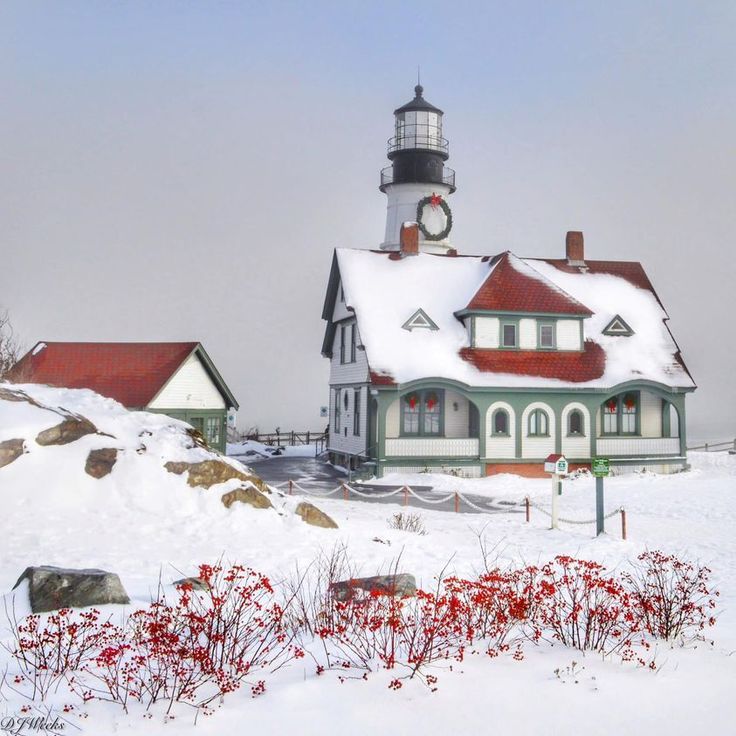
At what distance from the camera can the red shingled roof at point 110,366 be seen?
30.0 meters

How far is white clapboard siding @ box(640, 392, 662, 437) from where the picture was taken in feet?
112

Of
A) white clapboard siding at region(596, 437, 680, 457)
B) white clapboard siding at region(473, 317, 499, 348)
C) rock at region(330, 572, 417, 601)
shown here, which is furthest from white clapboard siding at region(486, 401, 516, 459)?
rock at region(330, 572, 417, 601)


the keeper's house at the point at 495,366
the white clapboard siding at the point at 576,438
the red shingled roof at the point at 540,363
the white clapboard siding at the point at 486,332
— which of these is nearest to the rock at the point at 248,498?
the keeper's house at the point at 495,366

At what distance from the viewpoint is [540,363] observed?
32531 mm

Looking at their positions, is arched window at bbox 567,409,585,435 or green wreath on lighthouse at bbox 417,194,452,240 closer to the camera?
arched window at bbox 567,409,585,435

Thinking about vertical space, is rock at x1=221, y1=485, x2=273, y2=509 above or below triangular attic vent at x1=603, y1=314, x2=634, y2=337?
below

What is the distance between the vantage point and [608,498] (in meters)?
25.2

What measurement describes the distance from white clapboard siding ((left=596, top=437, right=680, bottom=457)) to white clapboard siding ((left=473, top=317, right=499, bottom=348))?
5.84 meters

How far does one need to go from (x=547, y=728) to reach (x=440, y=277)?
1162 inches

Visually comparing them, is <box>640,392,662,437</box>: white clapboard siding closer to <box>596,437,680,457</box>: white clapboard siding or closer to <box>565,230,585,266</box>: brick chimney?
<box>596,437,680,457</box>: white clapboard siding

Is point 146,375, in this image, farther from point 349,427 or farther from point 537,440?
point 537,440

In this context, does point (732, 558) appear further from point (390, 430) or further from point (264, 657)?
point (390, 430)

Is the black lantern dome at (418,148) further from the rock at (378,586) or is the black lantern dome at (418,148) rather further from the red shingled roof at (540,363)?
the rock at (378,586)

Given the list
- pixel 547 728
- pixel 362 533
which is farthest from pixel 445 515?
pixel 547 728
